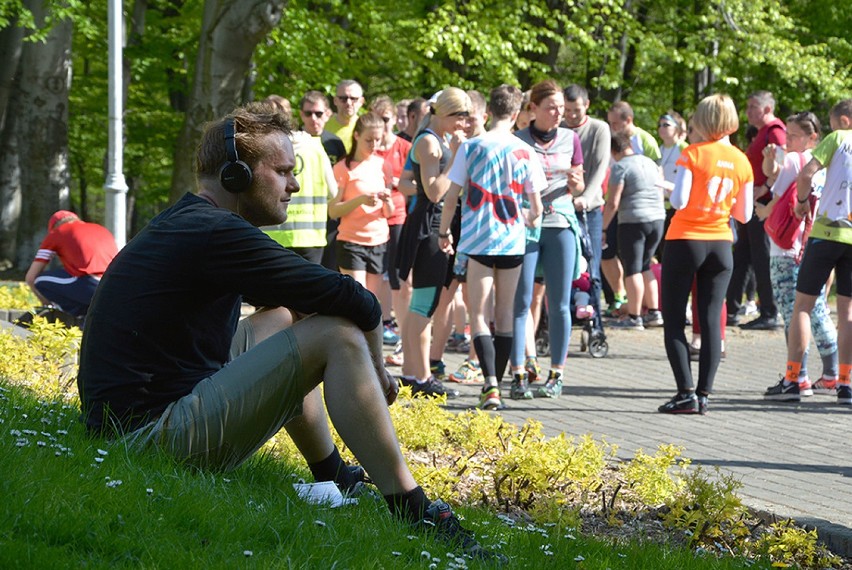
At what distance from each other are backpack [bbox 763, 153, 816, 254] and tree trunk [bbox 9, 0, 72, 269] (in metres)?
13.7

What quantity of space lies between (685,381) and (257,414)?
19.8 feet

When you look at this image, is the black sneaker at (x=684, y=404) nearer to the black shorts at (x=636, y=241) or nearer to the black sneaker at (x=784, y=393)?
the black sneaker at (x=784, y=393)

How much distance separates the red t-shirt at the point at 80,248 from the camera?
39.0ft

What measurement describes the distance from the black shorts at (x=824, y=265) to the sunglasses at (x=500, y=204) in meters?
2.55

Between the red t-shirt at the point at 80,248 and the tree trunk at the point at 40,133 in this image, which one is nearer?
the red t-shirt at the point at 80,248

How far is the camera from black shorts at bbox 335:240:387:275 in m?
12.5

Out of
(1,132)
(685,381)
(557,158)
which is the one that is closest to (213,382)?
(685,381)

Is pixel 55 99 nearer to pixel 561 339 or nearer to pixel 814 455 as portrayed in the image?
pixel 561 339

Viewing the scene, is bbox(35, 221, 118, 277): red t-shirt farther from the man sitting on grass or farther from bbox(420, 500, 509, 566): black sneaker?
bbox(420, 500, 509, 566): black sneaker

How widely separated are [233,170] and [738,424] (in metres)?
5.89

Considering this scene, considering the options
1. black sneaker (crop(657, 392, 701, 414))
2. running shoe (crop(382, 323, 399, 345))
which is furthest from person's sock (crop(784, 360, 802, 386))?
running shoe (crop(382, 323, 399, 345))

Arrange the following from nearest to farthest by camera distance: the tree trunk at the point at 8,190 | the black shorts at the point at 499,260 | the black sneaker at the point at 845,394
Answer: the black shorts at the point at 499,260 < the black sneaker at the point at 845,394 < the tree trunk at the point at 8,190

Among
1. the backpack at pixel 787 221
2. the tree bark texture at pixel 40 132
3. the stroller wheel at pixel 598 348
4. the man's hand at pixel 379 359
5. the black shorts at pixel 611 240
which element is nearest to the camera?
the man's hand at pixel 379 359

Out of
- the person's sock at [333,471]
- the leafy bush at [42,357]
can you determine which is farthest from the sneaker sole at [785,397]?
the person's sock at [333,471]
